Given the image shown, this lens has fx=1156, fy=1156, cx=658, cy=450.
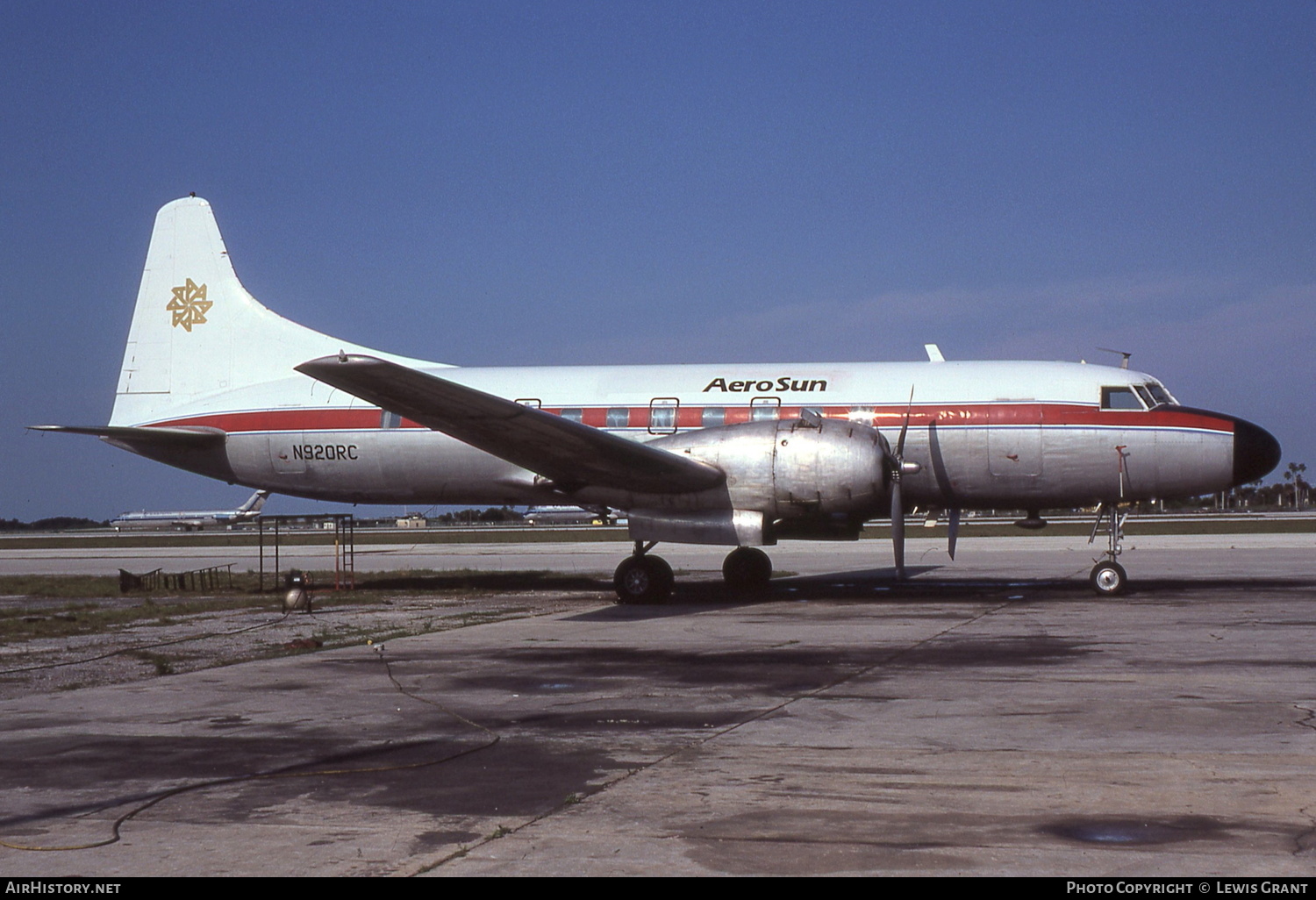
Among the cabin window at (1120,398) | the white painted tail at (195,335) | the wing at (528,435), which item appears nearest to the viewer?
the wing at (528,435)

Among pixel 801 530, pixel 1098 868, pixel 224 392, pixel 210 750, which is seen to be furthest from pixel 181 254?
pixel 1098 868

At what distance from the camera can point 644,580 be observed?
63.0 feet

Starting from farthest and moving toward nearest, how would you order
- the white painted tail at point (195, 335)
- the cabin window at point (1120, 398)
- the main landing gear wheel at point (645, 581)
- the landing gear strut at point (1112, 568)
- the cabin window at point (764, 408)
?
the white painted tail at point (195, 335) → the cabin window at point (764, 408) → the cabin window at point (1120, 398) → the main landing gear wheel at point (645, 581) → the landing gear strut at point (1112, 568)

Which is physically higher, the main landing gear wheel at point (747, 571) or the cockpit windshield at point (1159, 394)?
the cockpit windshield at point (1159, 394)

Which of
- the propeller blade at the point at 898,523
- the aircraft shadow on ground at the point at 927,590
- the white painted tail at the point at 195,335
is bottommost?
the aircraft shadow on ground at the point at 927,590

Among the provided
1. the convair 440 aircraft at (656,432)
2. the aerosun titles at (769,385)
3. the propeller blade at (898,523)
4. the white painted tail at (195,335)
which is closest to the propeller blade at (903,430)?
the convair 440 aircraft at (656,432)

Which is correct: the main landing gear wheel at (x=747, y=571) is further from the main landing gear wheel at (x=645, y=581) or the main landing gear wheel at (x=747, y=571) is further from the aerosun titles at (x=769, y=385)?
the aerosun titles at (x=769, y=385)

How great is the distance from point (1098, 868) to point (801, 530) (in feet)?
45.6

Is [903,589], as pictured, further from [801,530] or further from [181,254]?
[181,254]

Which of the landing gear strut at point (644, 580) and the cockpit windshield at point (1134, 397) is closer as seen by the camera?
the landing gear strut at point (644, 580)

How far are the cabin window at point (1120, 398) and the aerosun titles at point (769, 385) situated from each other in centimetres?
470

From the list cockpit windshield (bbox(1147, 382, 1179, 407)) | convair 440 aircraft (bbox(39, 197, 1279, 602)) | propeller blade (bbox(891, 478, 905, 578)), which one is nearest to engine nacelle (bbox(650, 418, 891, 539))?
convair 440 aircraft (bbox(39, 197, 1279, 602))

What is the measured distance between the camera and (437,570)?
29875mm

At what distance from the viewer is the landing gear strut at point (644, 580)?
1919 cm
